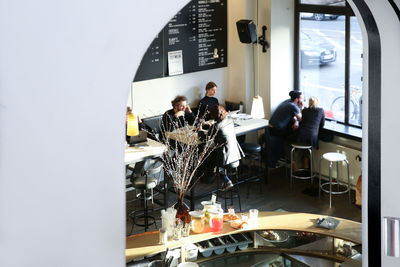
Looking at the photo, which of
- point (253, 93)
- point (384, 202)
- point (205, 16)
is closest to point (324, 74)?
point (253, 93)

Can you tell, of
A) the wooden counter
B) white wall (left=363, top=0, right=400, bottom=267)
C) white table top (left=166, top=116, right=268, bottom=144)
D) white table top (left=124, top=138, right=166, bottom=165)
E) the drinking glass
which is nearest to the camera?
white wall (left=363, top=0, right=400, bottom=267)

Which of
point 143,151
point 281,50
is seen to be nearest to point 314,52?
point 281,50

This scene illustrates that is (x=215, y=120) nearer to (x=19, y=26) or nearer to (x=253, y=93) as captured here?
(x=253, y=93)

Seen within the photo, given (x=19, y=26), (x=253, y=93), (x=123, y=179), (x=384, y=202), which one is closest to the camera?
(x=19, y=26)

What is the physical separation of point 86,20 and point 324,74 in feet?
21.7

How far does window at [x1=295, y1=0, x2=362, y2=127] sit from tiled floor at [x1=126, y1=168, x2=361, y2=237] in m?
1.04

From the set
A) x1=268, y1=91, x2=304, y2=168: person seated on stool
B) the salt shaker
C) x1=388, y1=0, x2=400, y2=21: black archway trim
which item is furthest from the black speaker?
x1=388, y1=0, x2=400, y2=21: black archway trim

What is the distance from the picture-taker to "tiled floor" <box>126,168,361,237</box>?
7582mm

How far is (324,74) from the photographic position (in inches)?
334

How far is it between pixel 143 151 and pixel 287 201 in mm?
1997

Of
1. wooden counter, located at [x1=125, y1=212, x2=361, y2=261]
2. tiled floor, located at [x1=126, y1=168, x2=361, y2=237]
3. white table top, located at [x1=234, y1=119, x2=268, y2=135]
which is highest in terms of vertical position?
white table top, located at [x1=234, y1=119, x2=268, y2=135]

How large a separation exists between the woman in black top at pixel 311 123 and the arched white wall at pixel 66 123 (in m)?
5.81

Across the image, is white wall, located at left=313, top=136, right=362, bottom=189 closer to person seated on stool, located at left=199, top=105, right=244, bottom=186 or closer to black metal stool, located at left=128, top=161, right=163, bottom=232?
person seated on stool, located at left=199, top=105, right=244, bottom=186

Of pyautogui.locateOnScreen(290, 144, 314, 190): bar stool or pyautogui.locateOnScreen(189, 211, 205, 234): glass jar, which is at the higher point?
pyautogui.locateOnScreen(189, 211, 205, 234): glass jar
